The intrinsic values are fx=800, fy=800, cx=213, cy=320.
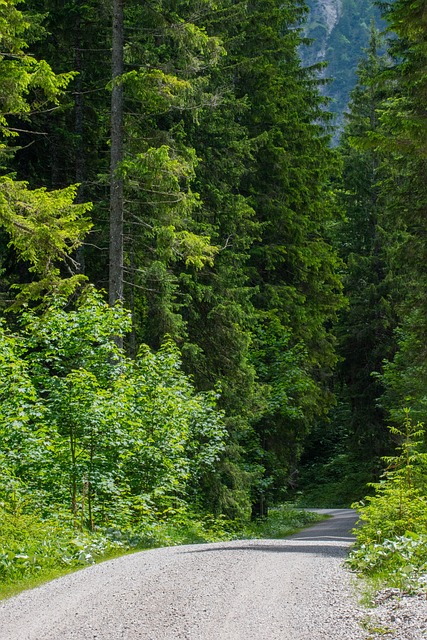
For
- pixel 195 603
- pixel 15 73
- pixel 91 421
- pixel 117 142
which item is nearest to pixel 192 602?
pixel 195 603

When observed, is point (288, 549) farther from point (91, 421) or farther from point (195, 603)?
point (195, 603)

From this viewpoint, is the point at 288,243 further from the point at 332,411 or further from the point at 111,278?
the point at 332,411

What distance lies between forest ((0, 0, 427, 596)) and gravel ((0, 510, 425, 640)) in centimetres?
100

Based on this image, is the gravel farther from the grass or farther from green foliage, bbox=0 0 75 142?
green foliage, bbox=0 0 75 142

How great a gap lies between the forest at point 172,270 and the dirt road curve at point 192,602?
3.14 ft

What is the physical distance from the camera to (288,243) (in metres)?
27.1

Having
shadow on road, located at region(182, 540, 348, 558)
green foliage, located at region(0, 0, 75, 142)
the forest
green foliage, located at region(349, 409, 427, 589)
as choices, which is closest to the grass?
the forest

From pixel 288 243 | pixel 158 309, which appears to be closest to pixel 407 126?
pixel 158 309

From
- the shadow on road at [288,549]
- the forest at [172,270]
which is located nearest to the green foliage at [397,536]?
the forest at [172,270]

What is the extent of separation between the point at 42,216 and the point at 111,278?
2.99 metres

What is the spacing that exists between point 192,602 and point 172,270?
43.5 feet

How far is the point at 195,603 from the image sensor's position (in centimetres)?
742

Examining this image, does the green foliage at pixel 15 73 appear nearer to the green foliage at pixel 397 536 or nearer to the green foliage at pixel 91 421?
the green foliage at pixel 91 421

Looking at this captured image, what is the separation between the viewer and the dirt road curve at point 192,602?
650 cm
